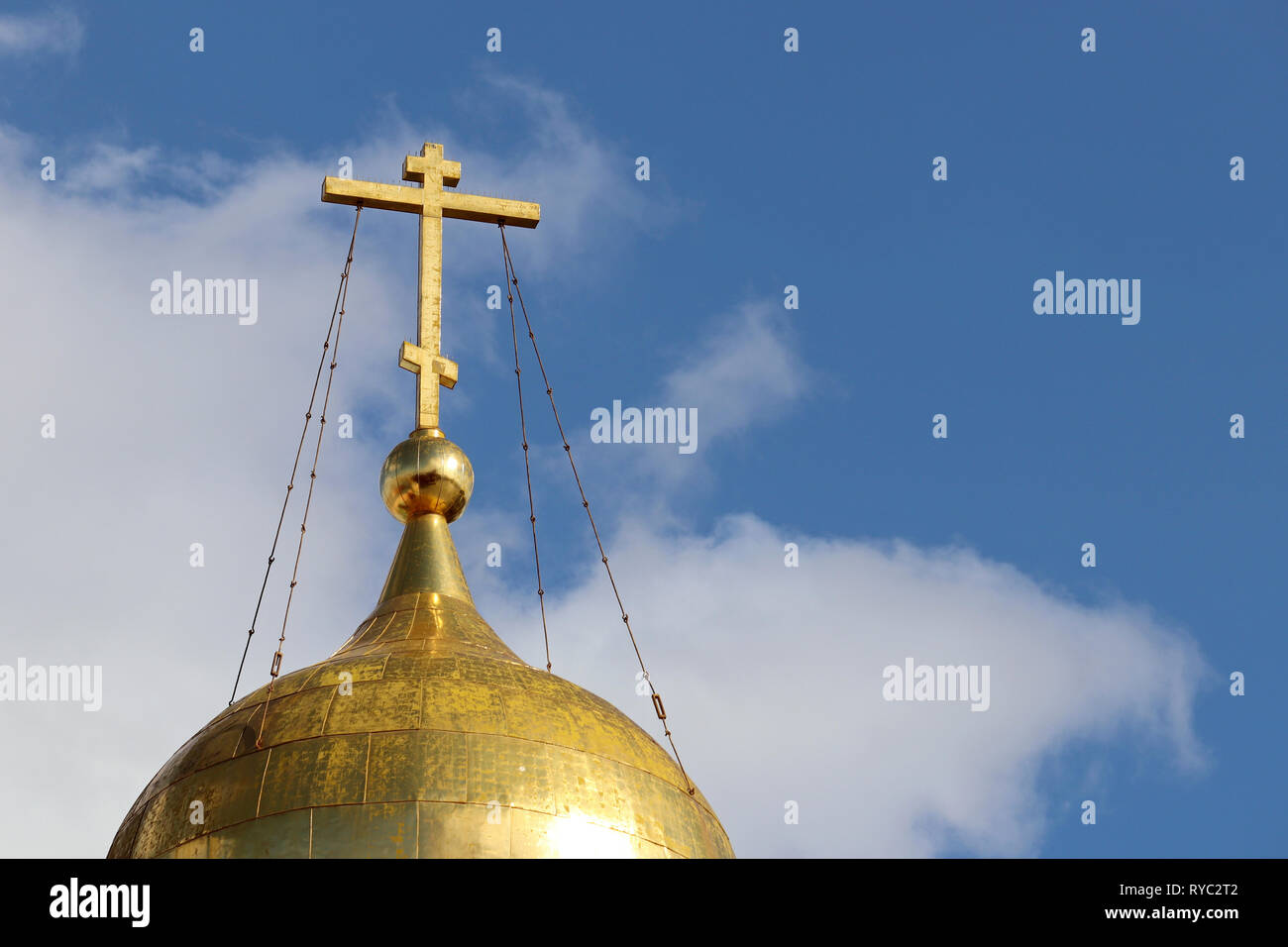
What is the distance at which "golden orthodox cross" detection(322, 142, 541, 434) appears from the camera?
919 inches

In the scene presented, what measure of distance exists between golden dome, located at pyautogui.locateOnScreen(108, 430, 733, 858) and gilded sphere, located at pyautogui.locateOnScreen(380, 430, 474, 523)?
216cm

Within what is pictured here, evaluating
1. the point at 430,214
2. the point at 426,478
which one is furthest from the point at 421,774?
the point at 430,214

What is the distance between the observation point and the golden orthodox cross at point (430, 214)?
2334 cm

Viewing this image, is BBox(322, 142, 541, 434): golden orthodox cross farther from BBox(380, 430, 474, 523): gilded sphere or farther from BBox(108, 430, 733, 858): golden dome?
BBox(108, 430, 733, 858): golden dome

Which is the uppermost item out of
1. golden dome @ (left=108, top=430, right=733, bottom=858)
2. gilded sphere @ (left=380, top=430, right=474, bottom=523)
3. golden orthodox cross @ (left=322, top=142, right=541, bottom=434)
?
golden orthodox cross @ (left=322, top=142, right=541, bottom=434)

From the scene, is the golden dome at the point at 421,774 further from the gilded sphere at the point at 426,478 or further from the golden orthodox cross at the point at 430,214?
the golden orthodox cross at the point at 430,214

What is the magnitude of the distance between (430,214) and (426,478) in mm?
3048

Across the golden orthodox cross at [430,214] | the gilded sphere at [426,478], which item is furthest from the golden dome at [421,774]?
the golden orthodox cross at [430,214]

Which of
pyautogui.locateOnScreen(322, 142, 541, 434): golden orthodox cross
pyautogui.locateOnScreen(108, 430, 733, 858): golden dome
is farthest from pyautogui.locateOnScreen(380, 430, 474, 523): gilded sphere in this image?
pyautogui.locateOnScreen(108, 430, 733, 858): golden dome
